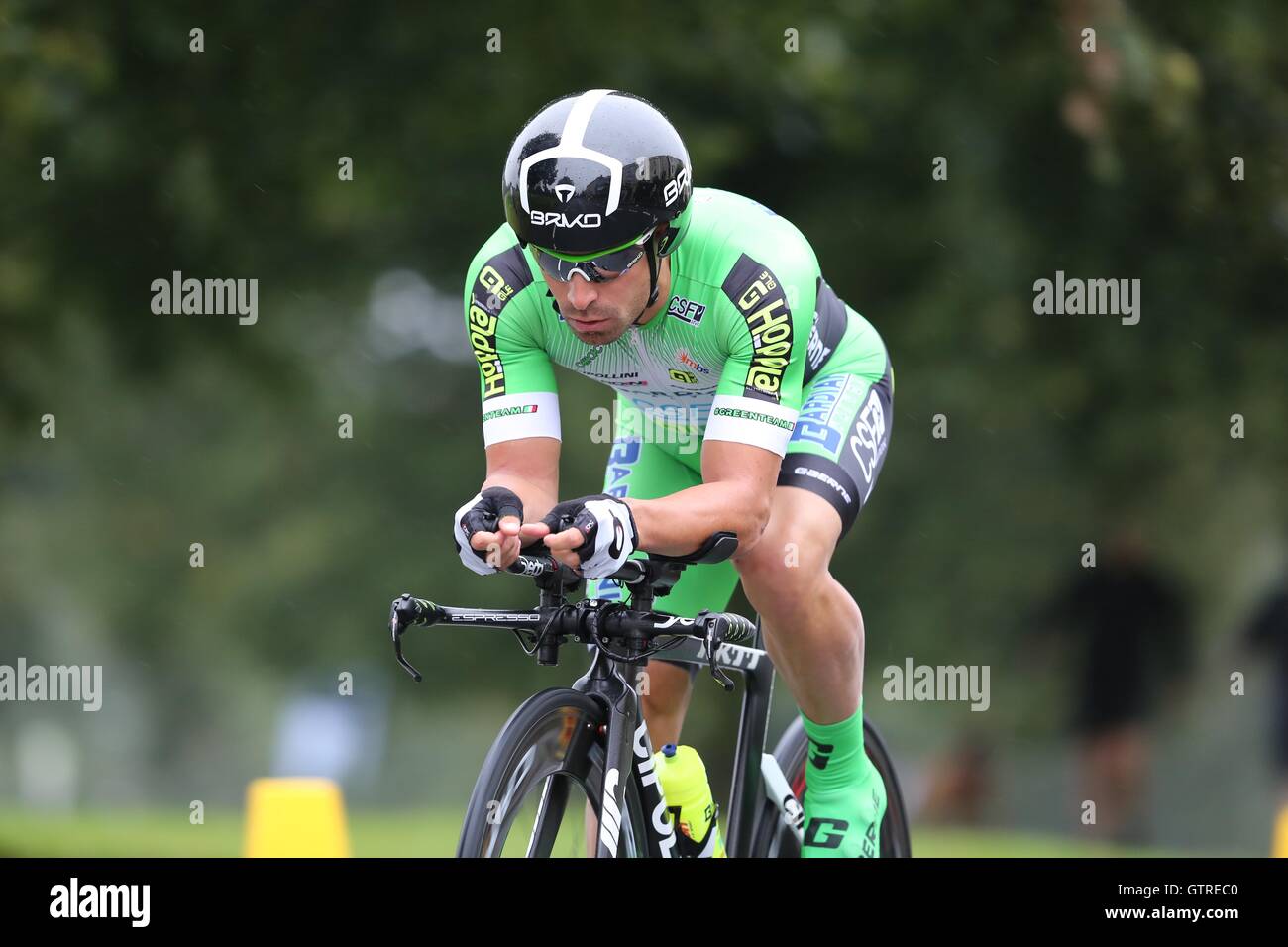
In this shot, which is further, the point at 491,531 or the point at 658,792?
the point at 658,792

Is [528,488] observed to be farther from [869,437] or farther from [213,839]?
[213,839]

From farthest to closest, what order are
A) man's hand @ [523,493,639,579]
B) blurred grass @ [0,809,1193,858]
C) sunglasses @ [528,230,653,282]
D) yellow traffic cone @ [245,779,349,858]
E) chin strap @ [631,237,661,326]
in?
1. blurred grass @ [0,809,1193,858]
2. yellow traffic cone @ [245,779,349,858]
3. chin strap @ [631,237,661,326]
4. sunglasses @ [528,230,653,282]
5. man's hand @ [523,493,639,579]

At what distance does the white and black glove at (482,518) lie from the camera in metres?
3.59

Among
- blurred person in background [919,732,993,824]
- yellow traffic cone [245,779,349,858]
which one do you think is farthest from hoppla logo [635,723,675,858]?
blurred person in background [919,732,993,824]

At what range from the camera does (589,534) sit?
3426 mm

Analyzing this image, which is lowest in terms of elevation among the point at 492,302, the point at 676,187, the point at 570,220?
the point at 492,302

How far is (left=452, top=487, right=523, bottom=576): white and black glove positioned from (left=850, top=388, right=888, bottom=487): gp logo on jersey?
1364 mm

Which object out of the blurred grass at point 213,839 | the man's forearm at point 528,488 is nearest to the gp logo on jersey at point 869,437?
the man's forearm at point 528,488

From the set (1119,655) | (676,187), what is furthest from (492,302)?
(1119,655)

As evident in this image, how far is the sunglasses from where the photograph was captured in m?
3.83

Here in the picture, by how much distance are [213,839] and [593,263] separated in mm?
7052

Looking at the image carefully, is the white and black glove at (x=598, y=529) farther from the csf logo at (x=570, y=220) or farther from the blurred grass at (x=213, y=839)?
the blurred grass at (x=213, y=839)

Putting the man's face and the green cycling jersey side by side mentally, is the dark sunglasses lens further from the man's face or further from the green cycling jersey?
the green cycling jersey
